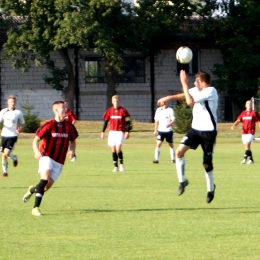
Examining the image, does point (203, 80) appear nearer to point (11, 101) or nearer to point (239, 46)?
point (11, 101)

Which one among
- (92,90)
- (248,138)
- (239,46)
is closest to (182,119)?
(239,46)

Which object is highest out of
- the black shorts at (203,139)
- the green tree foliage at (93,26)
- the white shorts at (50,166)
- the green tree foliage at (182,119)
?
the green tree foliage at (93,26)

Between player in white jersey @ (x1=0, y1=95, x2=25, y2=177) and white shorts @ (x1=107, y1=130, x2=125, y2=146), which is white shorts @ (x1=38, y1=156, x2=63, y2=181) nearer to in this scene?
player in white jersey @ (x1=0, y1=95, x2=25, y2=177)

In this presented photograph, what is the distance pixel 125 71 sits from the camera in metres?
60.7

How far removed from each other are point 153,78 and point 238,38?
761cm

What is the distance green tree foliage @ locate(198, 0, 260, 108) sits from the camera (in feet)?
184

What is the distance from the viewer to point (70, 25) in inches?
1988

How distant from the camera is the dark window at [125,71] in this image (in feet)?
198

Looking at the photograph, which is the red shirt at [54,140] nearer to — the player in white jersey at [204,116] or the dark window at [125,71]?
the player in white jersey at [204,116]

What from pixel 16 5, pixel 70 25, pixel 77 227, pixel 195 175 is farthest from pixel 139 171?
pixel 16 5

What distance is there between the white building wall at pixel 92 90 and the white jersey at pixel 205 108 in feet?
155

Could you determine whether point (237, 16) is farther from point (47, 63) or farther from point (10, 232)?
point (10, 232)

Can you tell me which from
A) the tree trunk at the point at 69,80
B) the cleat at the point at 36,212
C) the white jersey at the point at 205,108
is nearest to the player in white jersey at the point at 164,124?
the white jersey at the point at 205,108

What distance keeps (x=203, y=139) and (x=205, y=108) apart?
0.52 meters
